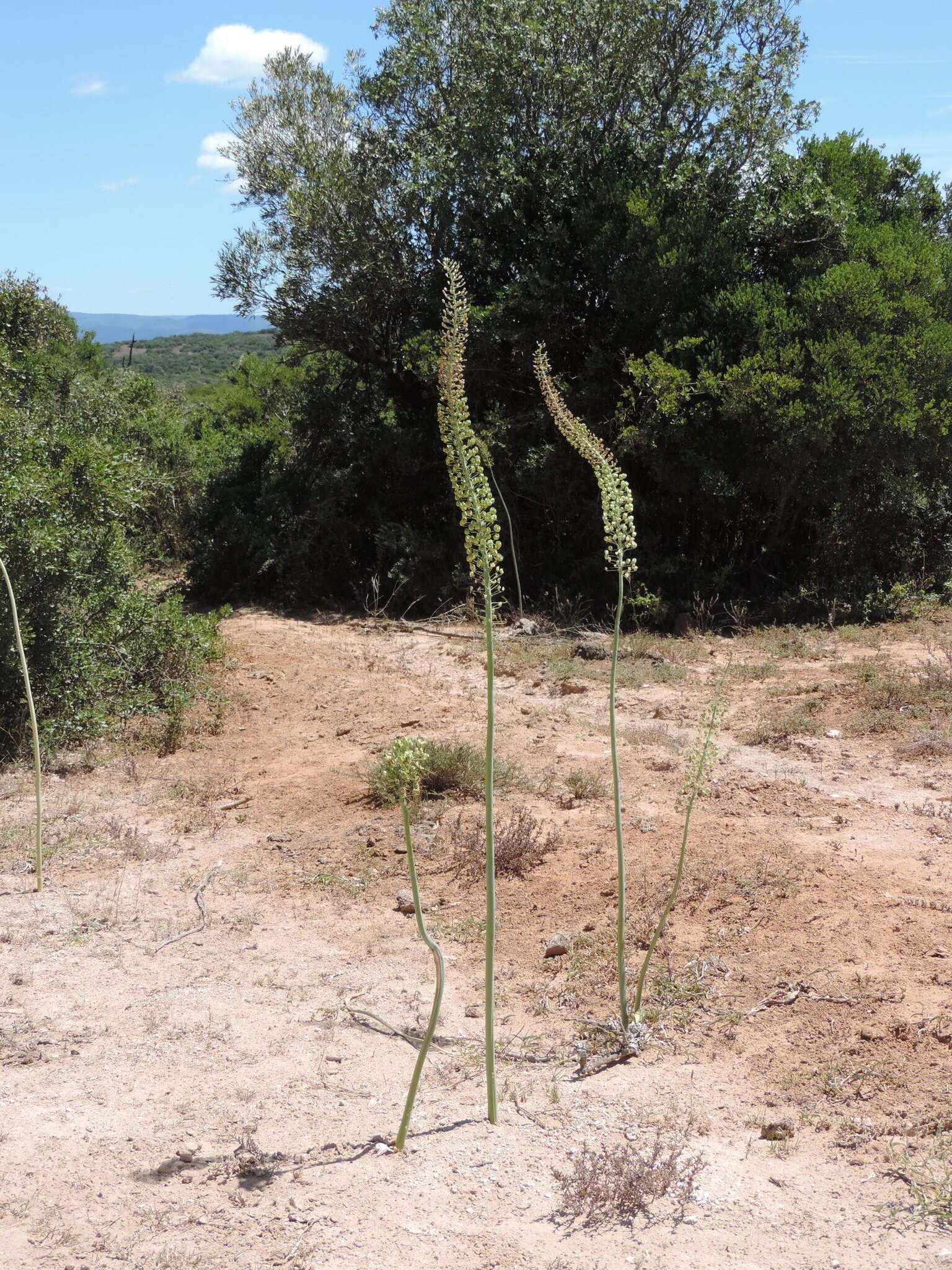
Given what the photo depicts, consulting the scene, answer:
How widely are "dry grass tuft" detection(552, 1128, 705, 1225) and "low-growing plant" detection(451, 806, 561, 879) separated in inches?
83.6

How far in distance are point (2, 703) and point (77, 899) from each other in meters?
2.63

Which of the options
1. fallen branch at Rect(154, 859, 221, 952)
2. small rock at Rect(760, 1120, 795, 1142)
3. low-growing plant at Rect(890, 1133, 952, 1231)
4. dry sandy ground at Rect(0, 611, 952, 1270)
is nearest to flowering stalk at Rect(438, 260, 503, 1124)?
dry sandy ground at Rect(0, 611, 952, 1270)

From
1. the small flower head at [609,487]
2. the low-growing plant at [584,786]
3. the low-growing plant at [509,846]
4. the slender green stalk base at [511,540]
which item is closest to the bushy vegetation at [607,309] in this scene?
the slender green stalk base at [511,540]

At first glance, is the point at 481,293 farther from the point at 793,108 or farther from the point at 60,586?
the point at 60,586

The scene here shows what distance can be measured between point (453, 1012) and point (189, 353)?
194 ft

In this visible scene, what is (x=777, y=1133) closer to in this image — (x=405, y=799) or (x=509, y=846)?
(x=405, y=799)

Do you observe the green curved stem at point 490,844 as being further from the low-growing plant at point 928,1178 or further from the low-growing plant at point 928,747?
the low-growing plant at point 928,747

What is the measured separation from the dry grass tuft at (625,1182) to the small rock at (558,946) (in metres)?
1.37

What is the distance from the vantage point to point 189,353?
192 ft

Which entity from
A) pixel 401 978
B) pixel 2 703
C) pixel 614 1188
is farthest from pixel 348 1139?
pixel 2 703

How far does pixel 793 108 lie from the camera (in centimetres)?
1115

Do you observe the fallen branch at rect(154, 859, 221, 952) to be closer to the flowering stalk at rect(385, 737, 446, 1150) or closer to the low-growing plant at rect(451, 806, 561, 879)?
the low-growing plant at rect(451, 806, 561, 879)

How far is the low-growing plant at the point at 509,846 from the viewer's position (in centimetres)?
506

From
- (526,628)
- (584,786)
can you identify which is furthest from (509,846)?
(526,628)
